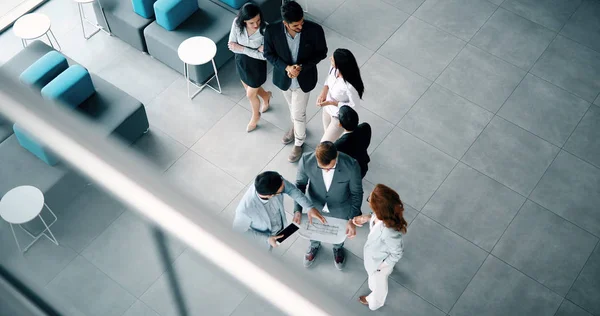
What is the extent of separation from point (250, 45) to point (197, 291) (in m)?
4.32

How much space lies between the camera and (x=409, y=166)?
618 cm

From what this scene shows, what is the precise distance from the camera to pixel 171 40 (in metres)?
6.68

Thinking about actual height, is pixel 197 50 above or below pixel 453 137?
above

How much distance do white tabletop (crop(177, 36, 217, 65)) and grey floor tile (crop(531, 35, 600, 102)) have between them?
352cm

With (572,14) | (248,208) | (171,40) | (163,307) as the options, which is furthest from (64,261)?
(572,14)

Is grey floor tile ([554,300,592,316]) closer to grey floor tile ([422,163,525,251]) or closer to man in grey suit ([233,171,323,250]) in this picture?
grey floor tile ([422,163,525,251])

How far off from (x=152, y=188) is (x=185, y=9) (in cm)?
607

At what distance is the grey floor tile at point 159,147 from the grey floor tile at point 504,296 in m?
3.01

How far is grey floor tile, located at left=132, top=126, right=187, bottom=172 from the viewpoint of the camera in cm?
625

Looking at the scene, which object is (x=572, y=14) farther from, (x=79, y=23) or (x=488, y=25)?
(x=79, y=23)

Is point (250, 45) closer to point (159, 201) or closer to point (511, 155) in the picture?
point (511, 155)

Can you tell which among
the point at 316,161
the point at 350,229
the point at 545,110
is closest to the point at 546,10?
the point at 545,110

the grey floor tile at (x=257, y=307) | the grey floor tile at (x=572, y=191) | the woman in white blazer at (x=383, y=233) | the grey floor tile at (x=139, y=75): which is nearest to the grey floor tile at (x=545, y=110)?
the grey floor tile at (x=572, y=191)

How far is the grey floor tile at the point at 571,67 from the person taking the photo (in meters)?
6.84
